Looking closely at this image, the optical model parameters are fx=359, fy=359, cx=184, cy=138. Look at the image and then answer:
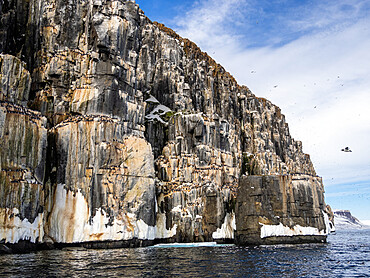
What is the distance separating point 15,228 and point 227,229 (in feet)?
149

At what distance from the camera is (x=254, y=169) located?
128 meters

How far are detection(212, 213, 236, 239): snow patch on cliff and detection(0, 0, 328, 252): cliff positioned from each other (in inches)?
9.4

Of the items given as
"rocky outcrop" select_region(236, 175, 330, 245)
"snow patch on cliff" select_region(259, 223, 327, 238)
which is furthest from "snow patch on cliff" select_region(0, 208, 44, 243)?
"snow patch on cliff" select_region(259, 223, 327, 238)

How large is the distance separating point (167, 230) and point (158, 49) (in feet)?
197

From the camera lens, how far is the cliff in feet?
189

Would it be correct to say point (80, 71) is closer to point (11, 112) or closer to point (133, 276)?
point (11, 112)

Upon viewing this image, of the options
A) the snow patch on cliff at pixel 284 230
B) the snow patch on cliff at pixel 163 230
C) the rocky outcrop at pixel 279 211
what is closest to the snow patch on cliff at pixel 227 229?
the rocky outcrop at pixel 279 211

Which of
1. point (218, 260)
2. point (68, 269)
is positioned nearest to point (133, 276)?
point (68, 269)

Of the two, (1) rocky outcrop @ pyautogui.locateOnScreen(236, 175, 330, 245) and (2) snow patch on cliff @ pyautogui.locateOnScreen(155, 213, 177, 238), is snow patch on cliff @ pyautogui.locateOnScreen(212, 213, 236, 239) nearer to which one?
(1) rocky outcrop @ pyautogui.locateOnScreen(236, 175, 330, 245)

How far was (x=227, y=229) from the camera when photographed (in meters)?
81.1

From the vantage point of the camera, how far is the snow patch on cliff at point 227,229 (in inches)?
3127

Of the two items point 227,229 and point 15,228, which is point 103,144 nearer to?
point 15,228

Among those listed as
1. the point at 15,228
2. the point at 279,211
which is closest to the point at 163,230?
the point at 279,211

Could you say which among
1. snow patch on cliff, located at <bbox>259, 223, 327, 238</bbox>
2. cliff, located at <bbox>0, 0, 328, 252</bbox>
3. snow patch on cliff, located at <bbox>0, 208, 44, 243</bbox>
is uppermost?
cliff, located at <bbox>0, 0, 328, 252</bbox>
